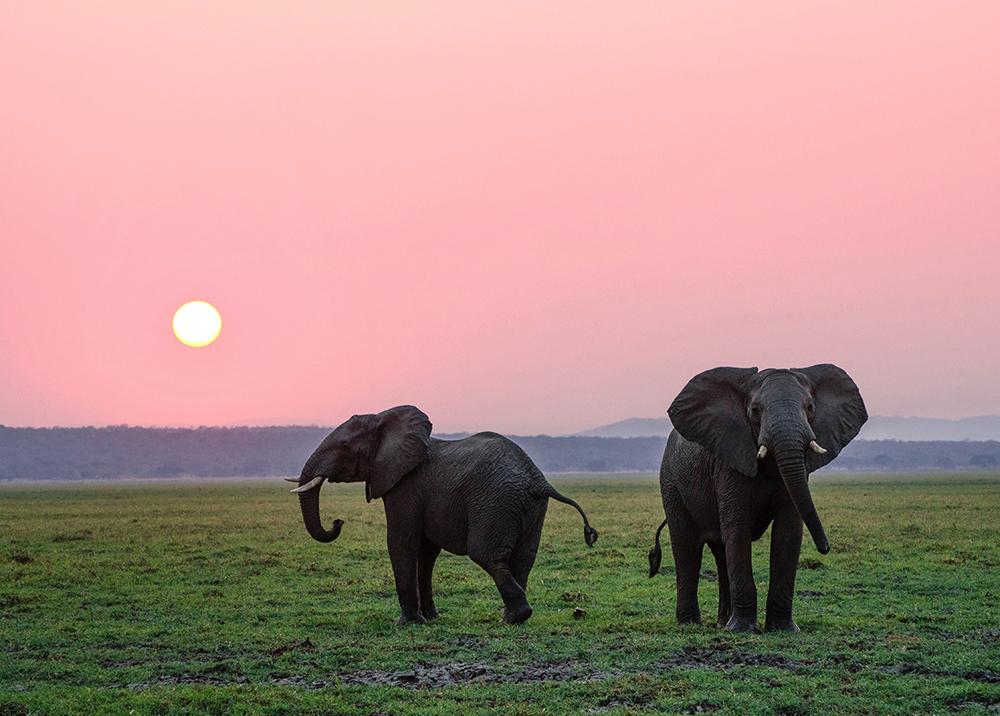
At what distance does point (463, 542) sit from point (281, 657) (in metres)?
3.83

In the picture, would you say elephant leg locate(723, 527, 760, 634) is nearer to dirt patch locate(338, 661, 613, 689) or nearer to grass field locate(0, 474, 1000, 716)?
grass field locate(0, 474, 1000, 716)

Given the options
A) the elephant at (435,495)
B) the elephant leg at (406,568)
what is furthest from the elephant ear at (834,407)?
the elephant leg at (406,568)

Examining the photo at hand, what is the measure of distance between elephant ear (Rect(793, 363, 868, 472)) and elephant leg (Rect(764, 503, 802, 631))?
2.46ft

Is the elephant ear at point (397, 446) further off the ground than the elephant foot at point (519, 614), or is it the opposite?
the elephant ear at point (397, 446)

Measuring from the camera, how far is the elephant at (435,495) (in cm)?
1491

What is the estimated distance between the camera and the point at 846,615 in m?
15.9

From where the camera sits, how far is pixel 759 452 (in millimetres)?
12484

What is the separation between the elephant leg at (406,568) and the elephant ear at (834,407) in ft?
19.7

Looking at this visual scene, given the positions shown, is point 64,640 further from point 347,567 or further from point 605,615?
point 347,567

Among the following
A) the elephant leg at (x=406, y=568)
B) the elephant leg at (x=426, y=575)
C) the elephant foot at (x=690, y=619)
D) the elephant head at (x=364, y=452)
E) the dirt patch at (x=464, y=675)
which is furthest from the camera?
the elephant leg at (x=426, y=575)

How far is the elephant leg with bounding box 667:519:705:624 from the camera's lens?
48.7ft

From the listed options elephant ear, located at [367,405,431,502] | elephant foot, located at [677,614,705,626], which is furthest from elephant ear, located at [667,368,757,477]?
elephant ear, located at [367,405,431,502]

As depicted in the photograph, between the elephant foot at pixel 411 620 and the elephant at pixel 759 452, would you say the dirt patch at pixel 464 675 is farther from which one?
the elephant foot at pixel 411 620

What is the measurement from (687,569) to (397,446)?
15.4ft
